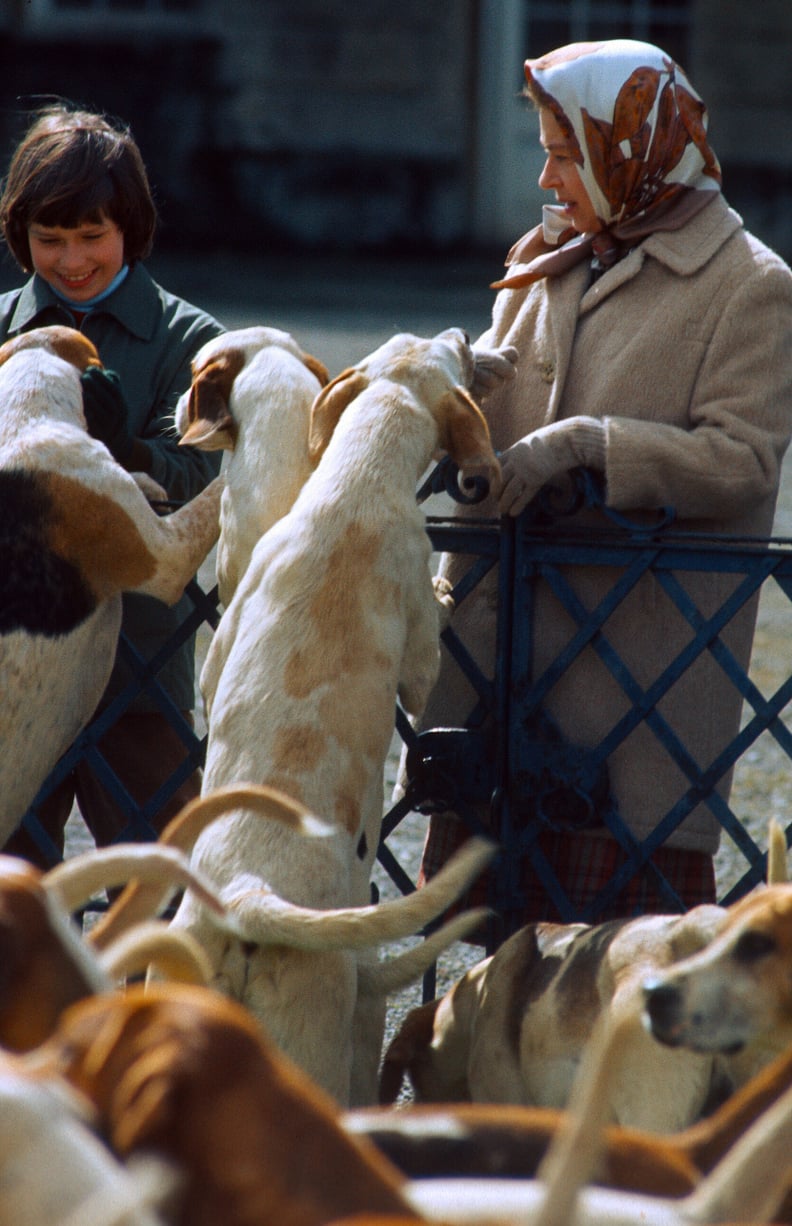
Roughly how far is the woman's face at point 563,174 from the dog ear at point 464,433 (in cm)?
49

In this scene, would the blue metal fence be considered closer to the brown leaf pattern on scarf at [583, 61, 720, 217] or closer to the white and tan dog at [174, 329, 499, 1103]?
the white and tan dog at [174, 329, 499, 1103]

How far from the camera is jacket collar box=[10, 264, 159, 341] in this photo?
3.59 meters

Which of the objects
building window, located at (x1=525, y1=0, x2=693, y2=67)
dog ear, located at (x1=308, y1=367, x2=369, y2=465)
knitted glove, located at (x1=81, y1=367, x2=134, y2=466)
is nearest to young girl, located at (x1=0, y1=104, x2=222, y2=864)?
knitted glove, located at (x1=81, y1=367, x2=134, y2=466)

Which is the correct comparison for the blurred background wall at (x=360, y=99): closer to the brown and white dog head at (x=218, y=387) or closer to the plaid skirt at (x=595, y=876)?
the brown and white dog head at (x=218, y=387)

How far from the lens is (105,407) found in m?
3.21

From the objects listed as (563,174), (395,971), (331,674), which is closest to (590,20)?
(563,174)

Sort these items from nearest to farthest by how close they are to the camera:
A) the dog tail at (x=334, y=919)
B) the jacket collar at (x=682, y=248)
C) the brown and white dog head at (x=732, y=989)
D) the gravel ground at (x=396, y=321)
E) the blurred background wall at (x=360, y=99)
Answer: the brown and white dog head at (x=732, y=989) → the dog tail at (x=334, y=919) → the jacket collar at (x=682, y=248) → the gravel ground at (x=396, y=321) → the blurred background wall at (x=360, y=99)

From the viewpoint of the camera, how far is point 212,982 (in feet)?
7.98

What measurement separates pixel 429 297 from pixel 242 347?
489 inches

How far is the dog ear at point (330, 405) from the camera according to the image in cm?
294

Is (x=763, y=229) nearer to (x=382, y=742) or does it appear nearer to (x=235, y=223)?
(x=235, y=223)

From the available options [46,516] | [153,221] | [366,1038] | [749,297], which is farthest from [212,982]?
[153,221]

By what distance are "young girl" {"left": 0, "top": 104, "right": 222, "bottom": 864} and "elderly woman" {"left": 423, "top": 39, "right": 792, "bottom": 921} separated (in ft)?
2.03

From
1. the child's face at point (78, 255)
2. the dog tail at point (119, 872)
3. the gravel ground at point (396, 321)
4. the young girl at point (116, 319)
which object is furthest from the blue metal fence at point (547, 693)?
the dog tail at point (119, 872)
